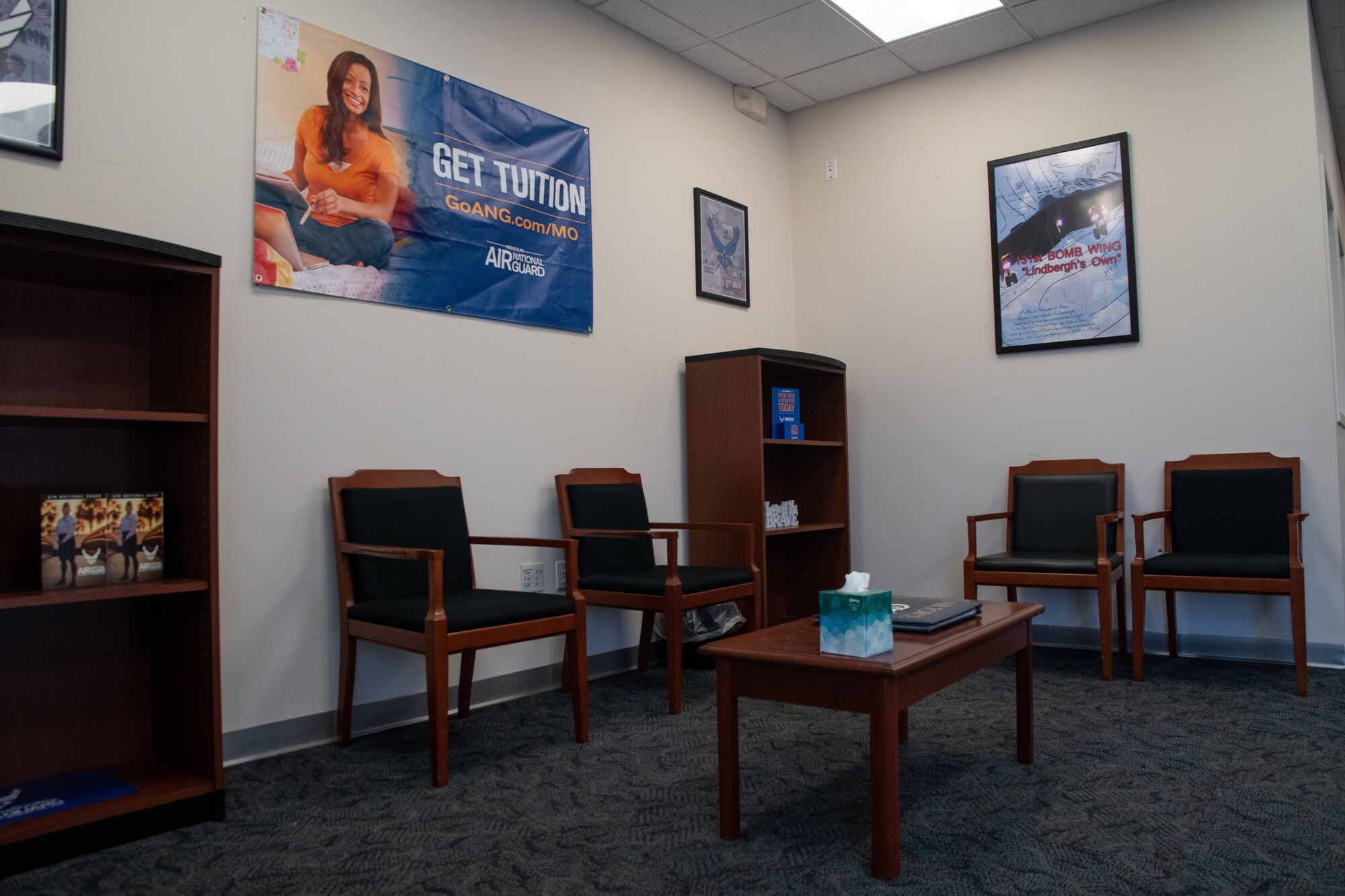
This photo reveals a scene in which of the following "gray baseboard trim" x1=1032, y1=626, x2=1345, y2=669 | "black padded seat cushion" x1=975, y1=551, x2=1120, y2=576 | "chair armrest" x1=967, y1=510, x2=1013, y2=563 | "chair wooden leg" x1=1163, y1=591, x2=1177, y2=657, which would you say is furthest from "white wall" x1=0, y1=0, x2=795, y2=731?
"chair wooden leg" x1=1163, y1=591, x2=1177, y2=657

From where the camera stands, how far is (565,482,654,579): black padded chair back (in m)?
3.58

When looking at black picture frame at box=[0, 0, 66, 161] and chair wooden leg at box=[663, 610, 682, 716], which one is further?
chair wooden leg at box=[663, 610, 682, 716]

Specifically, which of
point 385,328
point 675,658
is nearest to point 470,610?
point 675,658

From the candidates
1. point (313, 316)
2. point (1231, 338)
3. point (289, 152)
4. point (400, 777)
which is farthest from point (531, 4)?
point (1231, 338)

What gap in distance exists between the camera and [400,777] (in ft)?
8.31

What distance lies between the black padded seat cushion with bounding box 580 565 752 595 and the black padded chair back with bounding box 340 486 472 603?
0.51m

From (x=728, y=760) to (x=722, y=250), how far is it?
10.4 feet

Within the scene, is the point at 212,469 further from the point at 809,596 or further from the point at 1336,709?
the point at 1336,709

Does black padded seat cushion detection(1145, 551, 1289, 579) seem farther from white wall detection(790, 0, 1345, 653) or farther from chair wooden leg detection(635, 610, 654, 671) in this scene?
chair wooden leg detection(635, 610, 654, 671)

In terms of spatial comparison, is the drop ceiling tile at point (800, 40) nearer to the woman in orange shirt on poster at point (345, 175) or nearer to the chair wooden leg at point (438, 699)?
the woman in orange shirt on poster at point (345, 175)

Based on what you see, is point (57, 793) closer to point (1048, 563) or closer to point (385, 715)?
point (385, 715)

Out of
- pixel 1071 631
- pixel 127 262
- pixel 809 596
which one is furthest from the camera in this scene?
pixel 809 596

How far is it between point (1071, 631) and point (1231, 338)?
4.83ft

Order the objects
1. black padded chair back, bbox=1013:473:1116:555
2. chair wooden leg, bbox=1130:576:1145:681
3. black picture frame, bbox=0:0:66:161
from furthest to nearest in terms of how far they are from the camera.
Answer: black padded chair back, bbox=1013:473:1116:555, chair wooden leg, bbox=1130:576:1145:681, black picture frame, bbox=0:0:66:161
